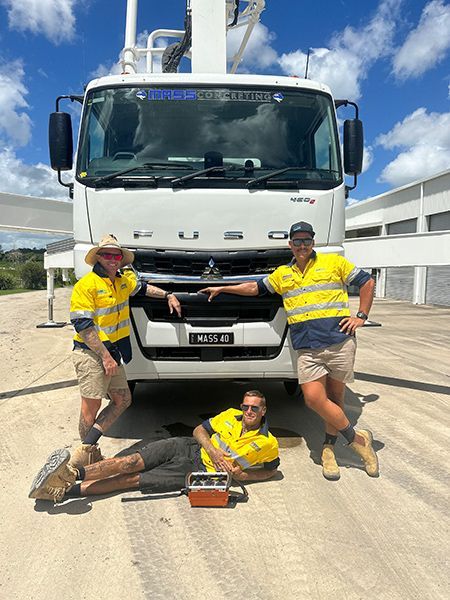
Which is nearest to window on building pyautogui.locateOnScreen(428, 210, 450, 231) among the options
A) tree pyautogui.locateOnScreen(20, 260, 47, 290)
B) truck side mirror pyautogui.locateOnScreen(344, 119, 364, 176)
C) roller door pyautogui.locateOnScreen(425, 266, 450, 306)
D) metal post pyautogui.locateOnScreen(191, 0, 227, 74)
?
roller door pyautogui.locateOnScreen(425, 266, 450, 306)

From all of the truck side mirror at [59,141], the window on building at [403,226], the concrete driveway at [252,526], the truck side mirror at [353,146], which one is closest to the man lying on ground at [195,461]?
the concrete driveway at [252,526]

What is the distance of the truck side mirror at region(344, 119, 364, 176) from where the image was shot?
4641 mm

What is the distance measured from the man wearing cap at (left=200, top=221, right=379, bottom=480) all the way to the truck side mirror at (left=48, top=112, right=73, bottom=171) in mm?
1973

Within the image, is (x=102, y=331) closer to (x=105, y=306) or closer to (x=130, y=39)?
(x=105, y=306)

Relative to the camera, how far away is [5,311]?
1706 centimetres

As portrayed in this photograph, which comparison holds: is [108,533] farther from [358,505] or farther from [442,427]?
[442,427]

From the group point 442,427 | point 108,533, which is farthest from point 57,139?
point 442,427

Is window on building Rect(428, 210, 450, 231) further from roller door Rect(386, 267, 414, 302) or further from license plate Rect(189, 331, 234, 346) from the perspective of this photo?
license plate Rect(189, 331, 234, 346)

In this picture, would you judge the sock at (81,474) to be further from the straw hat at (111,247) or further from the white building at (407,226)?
the white building at (407,226)

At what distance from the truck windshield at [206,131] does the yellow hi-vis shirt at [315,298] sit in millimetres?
914

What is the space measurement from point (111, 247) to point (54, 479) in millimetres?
1528

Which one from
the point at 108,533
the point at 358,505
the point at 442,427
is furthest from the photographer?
the point at 442,427

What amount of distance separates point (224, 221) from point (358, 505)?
87.5 inches

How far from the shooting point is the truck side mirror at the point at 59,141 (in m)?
4.48
